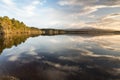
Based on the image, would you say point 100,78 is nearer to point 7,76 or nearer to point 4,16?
point 7,76

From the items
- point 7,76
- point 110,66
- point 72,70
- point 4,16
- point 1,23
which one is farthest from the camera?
point 4,16

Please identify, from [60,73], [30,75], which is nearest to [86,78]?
[60,73]

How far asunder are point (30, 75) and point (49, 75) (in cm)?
273

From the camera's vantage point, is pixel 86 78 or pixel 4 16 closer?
pixel 86 78

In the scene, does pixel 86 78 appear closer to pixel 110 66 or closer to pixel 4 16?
pixel 110 66

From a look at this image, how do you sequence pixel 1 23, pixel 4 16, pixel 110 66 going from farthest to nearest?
pixel 4 16, pixel 1 23, pixel 110 66

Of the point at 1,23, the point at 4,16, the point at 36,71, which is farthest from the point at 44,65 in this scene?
the point at 4,16

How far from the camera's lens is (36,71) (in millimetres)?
30359

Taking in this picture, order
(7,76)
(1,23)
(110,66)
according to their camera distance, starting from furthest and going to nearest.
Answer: (1,23)
(110,66)
(7,76)

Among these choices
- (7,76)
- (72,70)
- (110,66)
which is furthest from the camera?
(110,66)

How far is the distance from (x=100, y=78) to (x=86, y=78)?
1.94m

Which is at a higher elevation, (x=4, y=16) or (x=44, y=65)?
(x=4, y=16)

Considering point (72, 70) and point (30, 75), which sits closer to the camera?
point (30, 75)

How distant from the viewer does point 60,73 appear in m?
29.1
